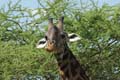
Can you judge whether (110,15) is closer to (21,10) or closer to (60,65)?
(21,10)

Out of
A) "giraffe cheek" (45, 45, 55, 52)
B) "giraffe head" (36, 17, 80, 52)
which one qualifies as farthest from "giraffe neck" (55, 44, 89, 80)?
"giraffe cheek" (45, 45, 55, 52)

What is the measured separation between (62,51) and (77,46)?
1.85 metres

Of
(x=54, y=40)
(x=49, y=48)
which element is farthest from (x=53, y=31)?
(x=49, y=48)

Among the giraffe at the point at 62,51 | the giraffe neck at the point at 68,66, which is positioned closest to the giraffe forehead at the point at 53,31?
the giraffe at the point at 62,51

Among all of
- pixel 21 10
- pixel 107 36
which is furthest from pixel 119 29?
pixel 21 10

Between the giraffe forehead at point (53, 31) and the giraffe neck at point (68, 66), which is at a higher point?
the giraffe forehead at point (53, 31)

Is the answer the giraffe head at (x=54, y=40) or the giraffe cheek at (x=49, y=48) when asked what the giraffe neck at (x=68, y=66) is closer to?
the giraffe head at (x=54, y=40)

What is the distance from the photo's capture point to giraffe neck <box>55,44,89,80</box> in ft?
17.6

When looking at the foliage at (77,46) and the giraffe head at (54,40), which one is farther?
the foliage at (77,46)

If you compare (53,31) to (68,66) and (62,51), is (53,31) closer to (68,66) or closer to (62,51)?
(62,51)

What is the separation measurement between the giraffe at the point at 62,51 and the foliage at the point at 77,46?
4.75ft

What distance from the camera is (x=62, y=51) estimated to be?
5.27m

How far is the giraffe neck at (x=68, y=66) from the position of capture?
536 cm

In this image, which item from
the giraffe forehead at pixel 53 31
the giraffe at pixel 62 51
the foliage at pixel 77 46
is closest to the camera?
the giraffe at pixel 62 51
